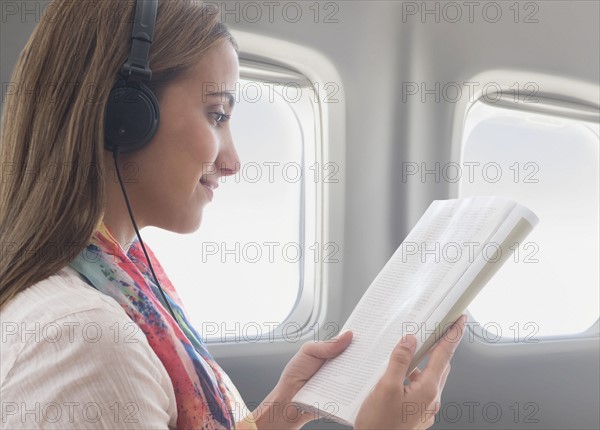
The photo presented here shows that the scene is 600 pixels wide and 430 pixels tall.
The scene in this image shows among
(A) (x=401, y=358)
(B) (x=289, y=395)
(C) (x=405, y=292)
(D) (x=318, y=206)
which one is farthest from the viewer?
(D) (x=318, y=206)

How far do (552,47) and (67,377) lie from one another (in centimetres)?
179

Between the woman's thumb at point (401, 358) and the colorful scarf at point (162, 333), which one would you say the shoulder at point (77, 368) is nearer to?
the colorful scarf at point (162, 333)

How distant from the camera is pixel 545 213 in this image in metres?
2.47

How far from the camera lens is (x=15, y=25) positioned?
4.70 ft

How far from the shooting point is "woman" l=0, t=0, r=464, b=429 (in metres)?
0.71

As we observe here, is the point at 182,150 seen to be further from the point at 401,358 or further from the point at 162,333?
the point at 401,358

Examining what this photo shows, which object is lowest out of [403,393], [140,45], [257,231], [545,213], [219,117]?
[545,213]

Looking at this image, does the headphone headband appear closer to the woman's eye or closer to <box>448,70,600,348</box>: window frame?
the woman's eye

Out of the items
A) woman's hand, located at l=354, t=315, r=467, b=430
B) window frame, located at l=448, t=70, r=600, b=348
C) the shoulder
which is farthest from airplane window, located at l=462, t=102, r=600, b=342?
the shoulder

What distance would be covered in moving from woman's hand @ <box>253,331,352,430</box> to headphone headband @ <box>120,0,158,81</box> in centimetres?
51

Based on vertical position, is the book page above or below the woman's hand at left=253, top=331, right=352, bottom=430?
above

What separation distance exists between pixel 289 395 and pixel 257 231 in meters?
0.80

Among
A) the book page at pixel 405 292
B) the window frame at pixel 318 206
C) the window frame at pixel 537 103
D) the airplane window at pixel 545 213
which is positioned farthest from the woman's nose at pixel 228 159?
the airplane window at pixel 545 213

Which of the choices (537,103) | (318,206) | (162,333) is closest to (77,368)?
(162,333)
